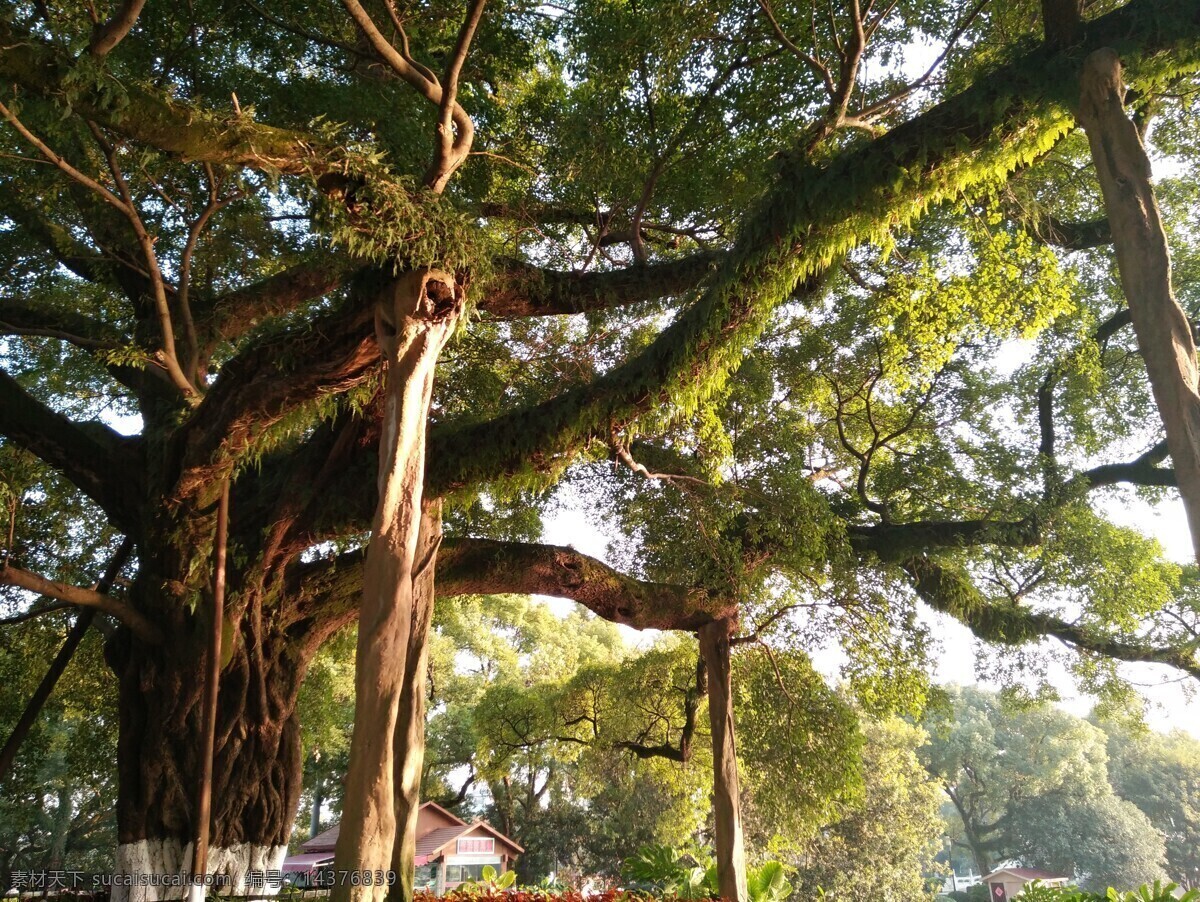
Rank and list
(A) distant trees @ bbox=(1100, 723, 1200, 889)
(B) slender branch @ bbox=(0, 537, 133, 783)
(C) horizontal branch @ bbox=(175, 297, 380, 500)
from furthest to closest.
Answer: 1. (A) distant trees @ bbox=(1100, 723, 1200, 889)
2. (B) slender branch @ bbox=(0, 537, 133, 783)
3. (C) horizontal branch @ bbox=(175, 297, 380, 500)

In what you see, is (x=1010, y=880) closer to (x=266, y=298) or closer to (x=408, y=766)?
(x=408, y=766)

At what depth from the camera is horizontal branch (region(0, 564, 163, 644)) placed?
5.20 metres

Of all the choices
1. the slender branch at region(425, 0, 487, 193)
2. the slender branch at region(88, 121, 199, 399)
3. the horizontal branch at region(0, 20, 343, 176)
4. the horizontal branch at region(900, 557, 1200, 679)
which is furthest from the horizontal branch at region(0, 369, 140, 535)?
the horizontal branch at region(900, 557, 1200, 679)

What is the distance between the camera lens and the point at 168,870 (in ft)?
18.5

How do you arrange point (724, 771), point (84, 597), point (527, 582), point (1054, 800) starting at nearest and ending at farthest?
point (84, 597) < point (527, 582) < point (724, 771) < point (1054, 800)

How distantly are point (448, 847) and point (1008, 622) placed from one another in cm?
1125

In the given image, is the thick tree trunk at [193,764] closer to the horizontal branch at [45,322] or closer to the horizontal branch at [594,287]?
the horizontal branch at [45,322]

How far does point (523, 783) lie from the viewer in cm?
2058

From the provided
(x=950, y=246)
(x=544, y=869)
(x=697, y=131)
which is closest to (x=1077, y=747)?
(x=544, y=869)

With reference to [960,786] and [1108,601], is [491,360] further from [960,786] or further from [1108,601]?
[960,786]

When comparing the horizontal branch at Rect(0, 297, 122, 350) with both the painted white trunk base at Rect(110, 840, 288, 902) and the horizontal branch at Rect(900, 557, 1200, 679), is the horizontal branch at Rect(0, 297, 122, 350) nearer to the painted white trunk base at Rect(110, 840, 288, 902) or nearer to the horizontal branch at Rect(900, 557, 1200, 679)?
the painted white trunk base at Rect(110, 840, 288, 902)

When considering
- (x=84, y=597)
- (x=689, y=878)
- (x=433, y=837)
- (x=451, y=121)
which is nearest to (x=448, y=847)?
(x=433, y=837)

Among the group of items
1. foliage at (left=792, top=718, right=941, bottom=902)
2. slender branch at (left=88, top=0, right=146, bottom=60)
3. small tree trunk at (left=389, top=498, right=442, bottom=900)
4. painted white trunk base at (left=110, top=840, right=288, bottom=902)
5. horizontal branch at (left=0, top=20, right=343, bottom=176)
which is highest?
slender branch at (left=88, top=0, right=146, bottom=60)

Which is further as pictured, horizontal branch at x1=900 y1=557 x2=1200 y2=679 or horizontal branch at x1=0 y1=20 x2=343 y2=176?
horizontal branch at x1=900 y1=557 x2=1200 y2=679
